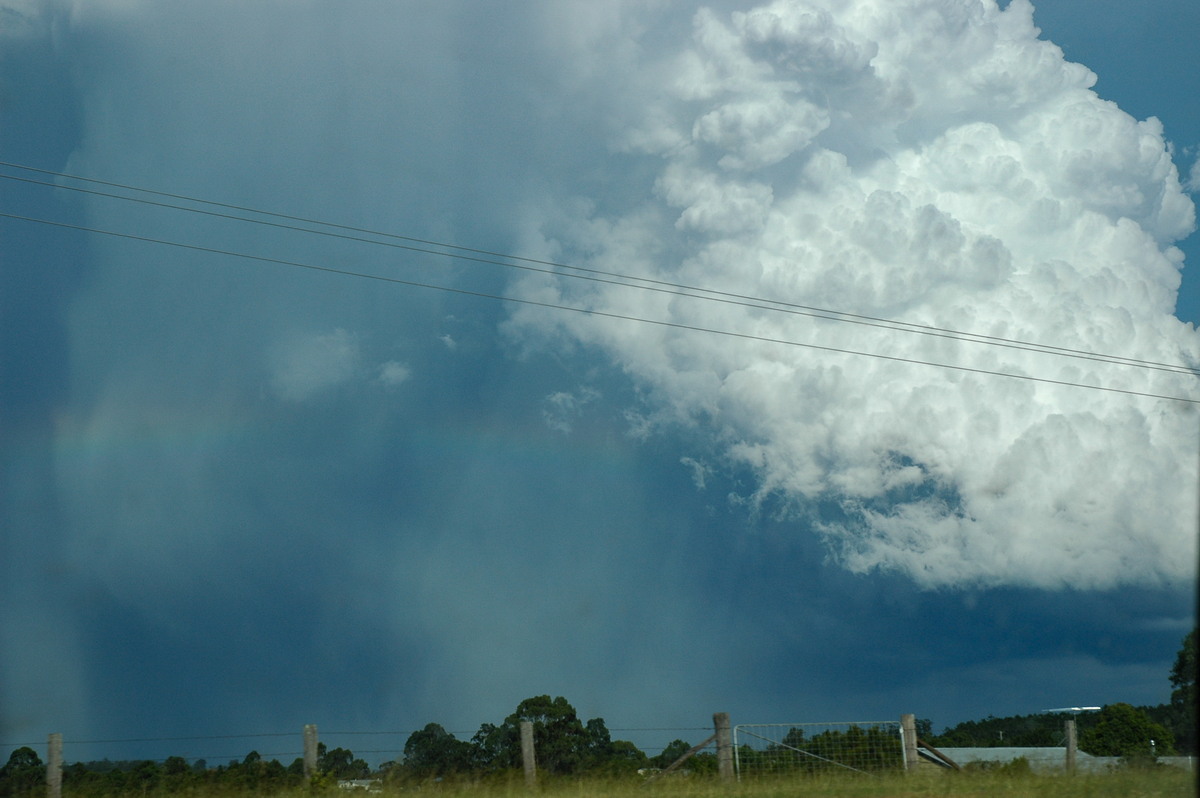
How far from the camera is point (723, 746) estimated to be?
69.4 ft

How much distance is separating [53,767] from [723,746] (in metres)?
12.3

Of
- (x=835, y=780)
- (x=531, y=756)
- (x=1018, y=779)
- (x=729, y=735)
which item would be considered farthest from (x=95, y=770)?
(x=1018, y=779)

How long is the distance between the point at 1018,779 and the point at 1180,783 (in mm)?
3065

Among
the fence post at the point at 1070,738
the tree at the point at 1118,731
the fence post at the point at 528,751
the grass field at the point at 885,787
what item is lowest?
the tree at the point at 1118,731

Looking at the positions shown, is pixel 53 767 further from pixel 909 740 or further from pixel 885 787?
pixel 909 740

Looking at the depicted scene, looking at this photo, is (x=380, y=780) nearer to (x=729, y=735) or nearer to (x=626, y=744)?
(x=729, y=735)

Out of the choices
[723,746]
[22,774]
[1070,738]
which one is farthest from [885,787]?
[22,774]

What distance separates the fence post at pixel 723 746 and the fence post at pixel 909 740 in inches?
158

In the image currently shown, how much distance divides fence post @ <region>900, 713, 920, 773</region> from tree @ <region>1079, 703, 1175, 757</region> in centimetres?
4425

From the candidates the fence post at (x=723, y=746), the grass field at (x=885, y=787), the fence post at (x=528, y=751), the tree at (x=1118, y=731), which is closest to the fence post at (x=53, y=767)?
the grass field at (x=885, y=787)

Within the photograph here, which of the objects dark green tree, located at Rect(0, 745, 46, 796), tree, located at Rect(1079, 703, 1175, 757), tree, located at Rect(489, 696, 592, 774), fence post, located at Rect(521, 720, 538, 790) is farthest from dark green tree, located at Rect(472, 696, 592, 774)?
tree, located at Rect(1079, 703, 1175, 757)

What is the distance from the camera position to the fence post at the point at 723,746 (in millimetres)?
20969

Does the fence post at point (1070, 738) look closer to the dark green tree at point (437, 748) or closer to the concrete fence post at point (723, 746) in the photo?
the concrete fence post at point (723, 746)

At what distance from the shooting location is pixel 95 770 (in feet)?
66.5
